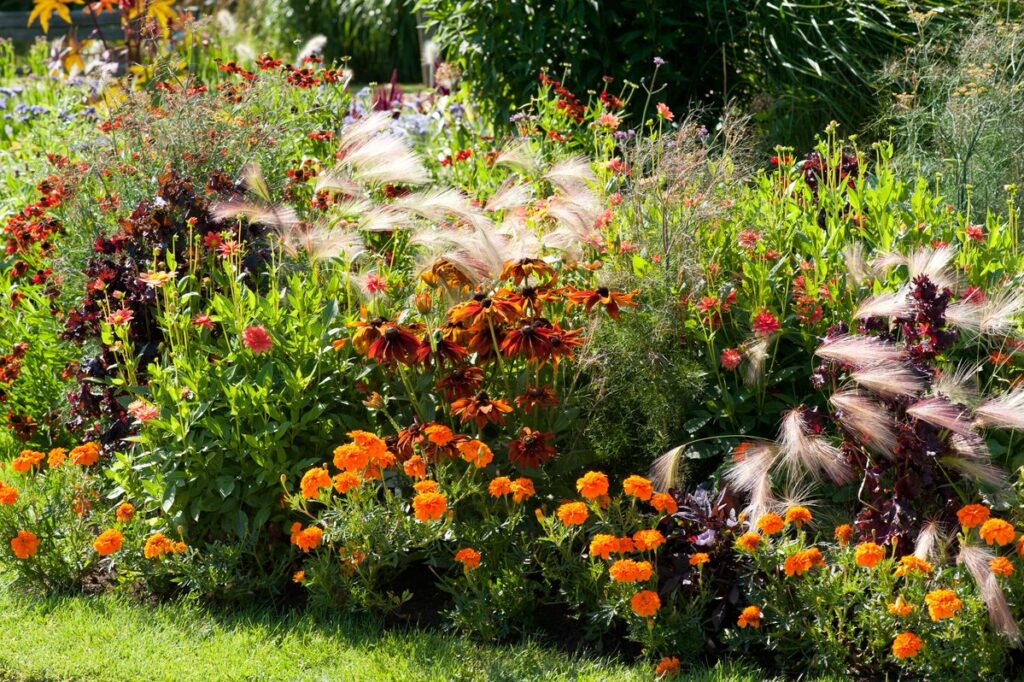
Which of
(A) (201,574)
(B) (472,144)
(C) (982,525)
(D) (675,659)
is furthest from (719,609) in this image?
(B) (472,144)

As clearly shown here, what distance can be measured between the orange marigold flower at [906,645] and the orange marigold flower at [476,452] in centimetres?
125

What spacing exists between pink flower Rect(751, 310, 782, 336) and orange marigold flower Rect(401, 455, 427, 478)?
3.71 feet

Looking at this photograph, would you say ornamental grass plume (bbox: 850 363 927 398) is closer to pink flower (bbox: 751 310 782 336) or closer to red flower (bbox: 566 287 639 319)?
pink flower (bbox: 751 310 782 336)

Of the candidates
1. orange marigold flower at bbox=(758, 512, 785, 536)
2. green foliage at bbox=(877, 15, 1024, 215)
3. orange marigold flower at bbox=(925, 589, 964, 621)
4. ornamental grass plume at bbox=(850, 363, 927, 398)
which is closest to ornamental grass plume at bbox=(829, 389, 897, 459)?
ornamental grass plume at bbox=(850, 363, 927, 398)

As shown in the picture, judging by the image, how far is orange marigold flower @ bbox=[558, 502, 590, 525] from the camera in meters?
3.27

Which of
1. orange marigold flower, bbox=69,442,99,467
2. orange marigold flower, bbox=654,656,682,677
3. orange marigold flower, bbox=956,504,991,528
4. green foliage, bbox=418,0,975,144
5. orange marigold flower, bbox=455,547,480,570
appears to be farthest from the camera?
green foliage, bbox=418,0,975,144

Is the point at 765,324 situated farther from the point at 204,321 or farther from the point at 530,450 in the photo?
the point at 204,321

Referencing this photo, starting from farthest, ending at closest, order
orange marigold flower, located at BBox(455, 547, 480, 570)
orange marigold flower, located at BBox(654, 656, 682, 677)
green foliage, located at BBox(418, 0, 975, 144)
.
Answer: green foliage, located at BBox(418, 0, 975, 144)
orange marigold flower, located at BBox(455, 547, 480, 570)
orange marigold flower, located at BBox(654, 656, 682, 677)

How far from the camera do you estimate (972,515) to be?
3.13 m

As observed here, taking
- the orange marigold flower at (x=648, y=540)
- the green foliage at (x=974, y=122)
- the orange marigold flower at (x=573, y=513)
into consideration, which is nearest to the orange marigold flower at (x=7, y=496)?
the orange marigold flower at (x=573, y=513)

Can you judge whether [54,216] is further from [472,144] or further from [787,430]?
[787,430]

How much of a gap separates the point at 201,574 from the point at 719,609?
1.62 metres

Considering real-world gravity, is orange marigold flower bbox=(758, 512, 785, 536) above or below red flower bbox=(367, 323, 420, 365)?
below

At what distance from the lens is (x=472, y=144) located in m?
6.51
